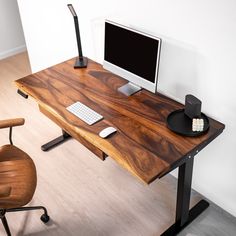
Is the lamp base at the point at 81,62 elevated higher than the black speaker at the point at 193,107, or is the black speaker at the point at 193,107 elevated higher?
the black speaker at the point at 193,107

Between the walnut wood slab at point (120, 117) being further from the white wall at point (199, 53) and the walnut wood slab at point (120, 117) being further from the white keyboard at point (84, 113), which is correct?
the white wall at point (199, 53)

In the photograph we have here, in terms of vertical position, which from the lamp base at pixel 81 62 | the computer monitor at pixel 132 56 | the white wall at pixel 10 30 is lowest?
the white wall at pixel 10 30

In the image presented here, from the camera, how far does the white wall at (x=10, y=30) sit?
14.2 feet

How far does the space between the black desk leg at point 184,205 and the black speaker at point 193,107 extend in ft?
0.82

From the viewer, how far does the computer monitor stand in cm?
204

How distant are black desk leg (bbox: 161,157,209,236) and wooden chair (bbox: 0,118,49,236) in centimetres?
87

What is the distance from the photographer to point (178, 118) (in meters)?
2.07

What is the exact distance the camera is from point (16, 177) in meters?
2.10

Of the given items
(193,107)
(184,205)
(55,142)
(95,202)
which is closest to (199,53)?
(193,107)

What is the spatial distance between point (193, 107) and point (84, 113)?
0.65 m

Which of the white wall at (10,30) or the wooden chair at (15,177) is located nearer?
the wooden chair at (15,177)

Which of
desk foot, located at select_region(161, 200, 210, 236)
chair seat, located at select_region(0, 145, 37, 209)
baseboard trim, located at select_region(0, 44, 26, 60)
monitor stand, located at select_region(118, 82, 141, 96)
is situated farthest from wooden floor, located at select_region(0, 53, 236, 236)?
baseboard trim, located at select_region(0, 44, 26, 60)

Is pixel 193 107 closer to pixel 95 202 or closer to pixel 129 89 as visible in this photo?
pixel 129 89

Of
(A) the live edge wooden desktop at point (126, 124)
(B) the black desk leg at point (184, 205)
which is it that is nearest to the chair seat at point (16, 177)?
(A) the live edge wooden desktop at point (126, 124)
